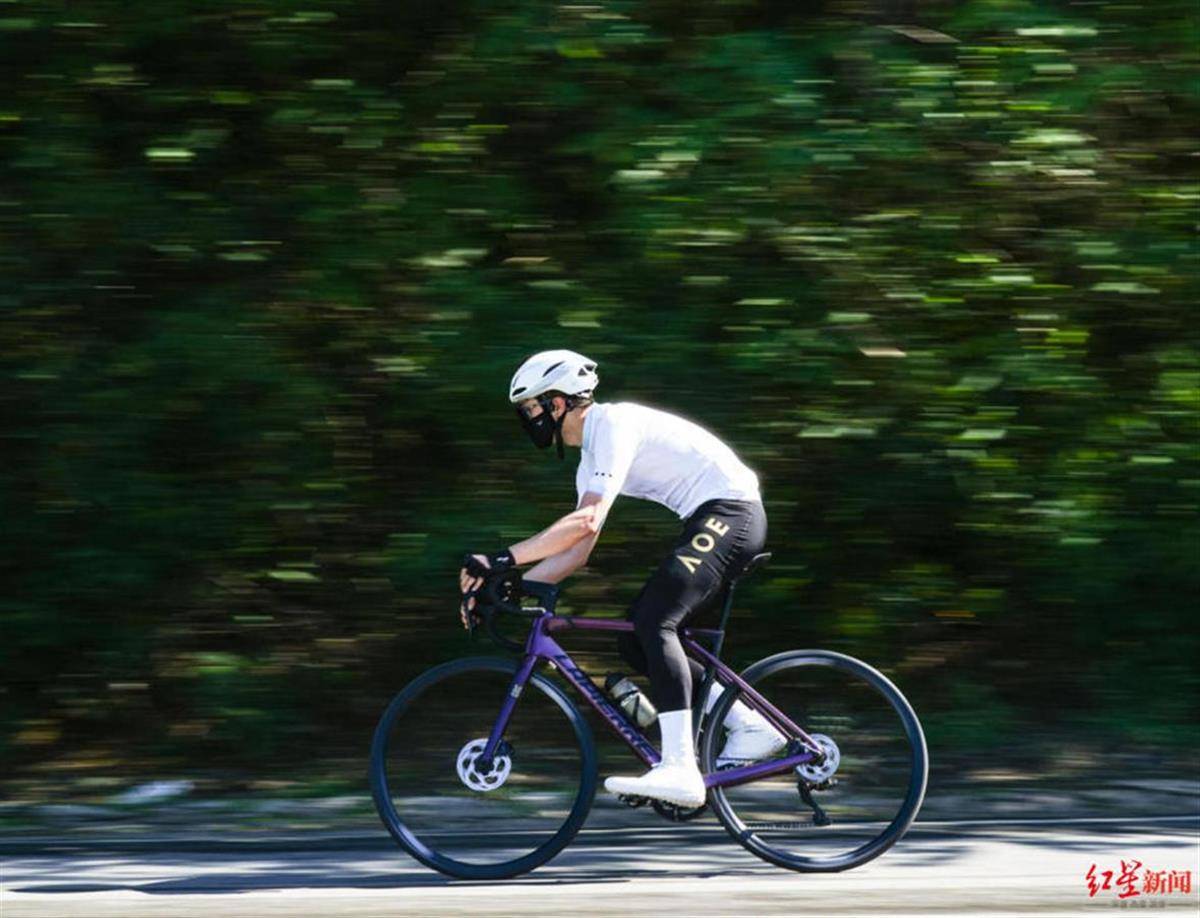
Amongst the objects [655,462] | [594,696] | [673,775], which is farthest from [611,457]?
[673,775]

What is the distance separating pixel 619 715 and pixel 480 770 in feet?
1.84

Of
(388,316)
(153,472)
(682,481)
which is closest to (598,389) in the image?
(388,316)

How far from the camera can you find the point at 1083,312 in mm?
7711

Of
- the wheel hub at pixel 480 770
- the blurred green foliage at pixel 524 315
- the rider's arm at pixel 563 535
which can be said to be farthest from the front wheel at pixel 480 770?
the blurred green foliage at pixel 524 315

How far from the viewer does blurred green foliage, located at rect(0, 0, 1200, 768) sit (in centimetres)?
732

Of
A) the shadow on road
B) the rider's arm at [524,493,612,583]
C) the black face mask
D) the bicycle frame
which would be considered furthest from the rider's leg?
the black face mask

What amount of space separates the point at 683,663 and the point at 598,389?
6.68ft

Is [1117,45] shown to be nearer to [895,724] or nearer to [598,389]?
[598,389]

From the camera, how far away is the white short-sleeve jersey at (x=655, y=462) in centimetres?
586

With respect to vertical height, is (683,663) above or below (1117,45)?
below

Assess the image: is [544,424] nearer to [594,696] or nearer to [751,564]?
[751,564]

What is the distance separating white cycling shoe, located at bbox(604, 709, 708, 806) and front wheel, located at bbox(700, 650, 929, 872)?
18 centimetres

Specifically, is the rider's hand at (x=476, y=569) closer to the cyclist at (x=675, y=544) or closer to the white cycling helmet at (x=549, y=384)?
the cyclist at (x=675, y=544)

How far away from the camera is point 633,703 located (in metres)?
6.09
